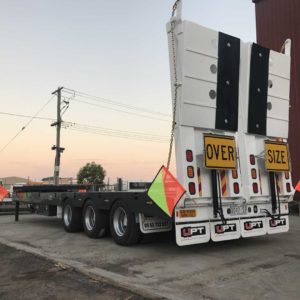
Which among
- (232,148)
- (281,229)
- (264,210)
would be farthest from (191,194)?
(281,229)

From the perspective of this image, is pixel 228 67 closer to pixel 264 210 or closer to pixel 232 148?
pixel 232 148

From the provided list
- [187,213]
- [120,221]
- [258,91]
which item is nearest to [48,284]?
[187,213]

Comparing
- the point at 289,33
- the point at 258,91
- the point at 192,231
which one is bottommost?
the point at 192,231

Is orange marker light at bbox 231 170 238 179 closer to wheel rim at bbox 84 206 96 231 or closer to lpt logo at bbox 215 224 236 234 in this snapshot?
lpt logo at bbox 215 224 236 234

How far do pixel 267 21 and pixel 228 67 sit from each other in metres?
Result: 15.2

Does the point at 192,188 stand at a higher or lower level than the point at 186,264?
higher

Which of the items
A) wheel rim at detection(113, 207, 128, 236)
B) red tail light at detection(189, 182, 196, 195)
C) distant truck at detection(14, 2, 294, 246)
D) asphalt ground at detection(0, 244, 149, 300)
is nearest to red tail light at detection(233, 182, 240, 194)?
distant truck at detection(14, 2, 294, 246)

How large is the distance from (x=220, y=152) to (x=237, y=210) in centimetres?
118

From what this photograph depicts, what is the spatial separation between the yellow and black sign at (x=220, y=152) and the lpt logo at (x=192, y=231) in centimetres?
113

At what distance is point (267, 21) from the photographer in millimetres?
21844

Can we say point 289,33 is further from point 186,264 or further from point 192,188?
point 186,264

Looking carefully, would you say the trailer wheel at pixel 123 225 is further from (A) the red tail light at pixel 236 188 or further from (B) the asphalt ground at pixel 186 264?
(A) the red tail light at pixel 236 188

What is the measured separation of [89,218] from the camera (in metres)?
10.3

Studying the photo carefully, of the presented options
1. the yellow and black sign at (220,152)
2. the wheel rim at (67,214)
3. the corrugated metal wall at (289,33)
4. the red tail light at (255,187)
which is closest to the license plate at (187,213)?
the yellow and black sign at (220,152)
